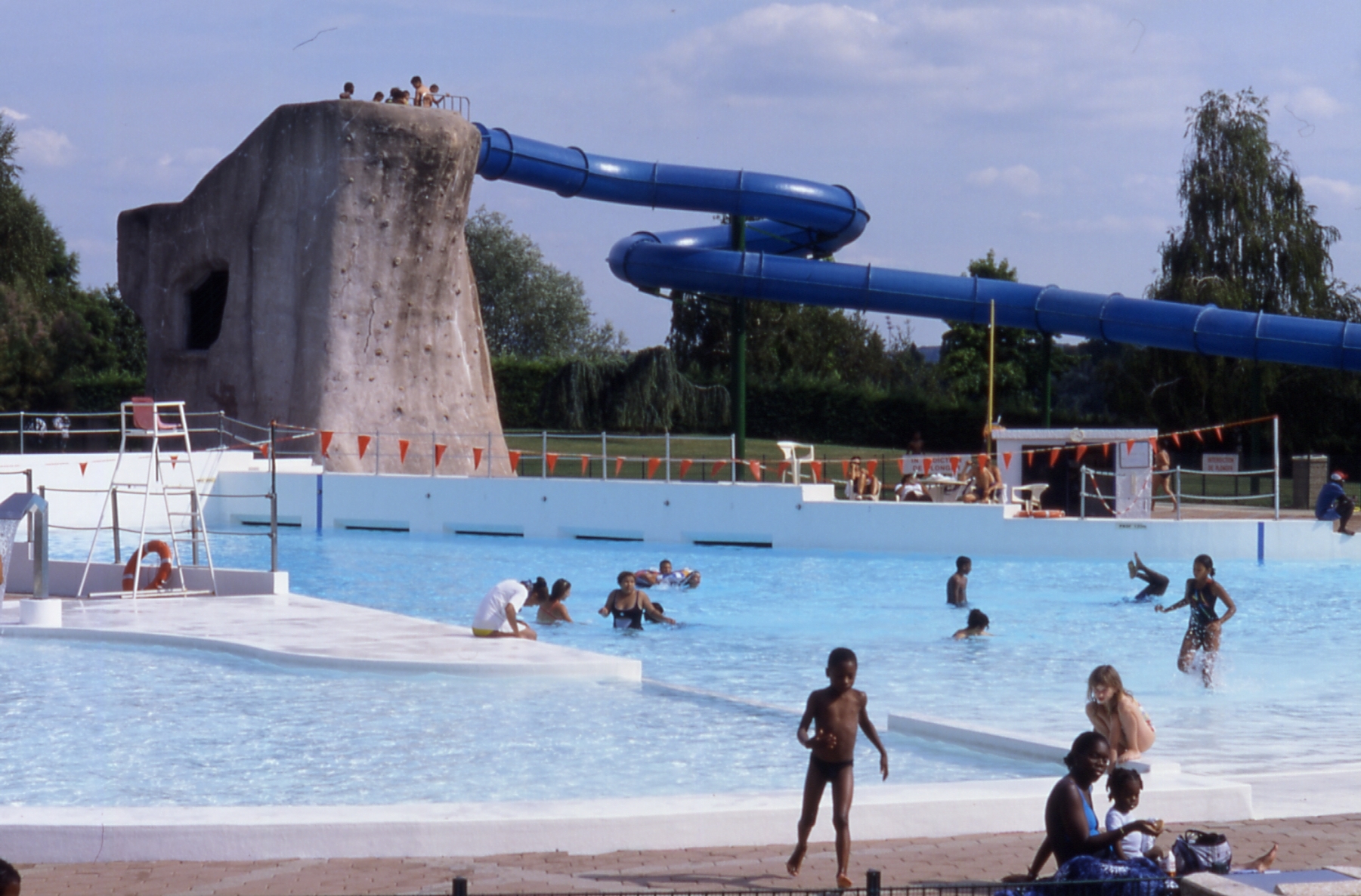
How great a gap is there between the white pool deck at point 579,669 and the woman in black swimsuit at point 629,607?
2.86 metres

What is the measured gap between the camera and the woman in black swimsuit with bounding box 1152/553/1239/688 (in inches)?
467

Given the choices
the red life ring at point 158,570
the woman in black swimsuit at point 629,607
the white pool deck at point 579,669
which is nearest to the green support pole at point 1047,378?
the white pool deck at point 579,669

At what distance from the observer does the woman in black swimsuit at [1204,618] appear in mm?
11867

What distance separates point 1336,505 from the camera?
21.9 m

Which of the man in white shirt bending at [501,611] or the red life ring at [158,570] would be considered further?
the red life ring at [158,570]

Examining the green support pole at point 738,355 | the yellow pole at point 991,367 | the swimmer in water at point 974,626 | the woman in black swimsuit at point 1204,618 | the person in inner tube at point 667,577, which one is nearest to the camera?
the woman in black swimsuit at point 1204,618

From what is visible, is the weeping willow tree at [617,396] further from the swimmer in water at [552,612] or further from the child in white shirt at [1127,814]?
the child in white shirt at [1127,814]

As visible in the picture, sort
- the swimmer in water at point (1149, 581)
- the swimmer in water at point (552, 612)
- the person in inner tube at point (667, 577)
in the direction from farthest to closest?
the person in inner tube at point (667, 577) → the swimmer in water at point (1149, 581) → the swimmer in water at point (552, 612)

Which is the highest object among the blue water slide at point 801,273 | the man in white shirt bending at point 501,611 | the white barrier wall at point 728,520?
the blue water slide at point 801,273

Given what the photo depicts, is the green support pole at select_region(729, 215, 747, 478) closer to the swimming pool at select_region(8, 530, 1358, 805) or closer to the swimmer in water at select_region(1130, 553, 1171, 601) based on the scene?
the swimming pool at select_region(8, 530, 1358, 805)

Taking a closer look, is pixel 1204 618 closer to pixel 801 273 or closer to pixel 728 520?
pixel 728 520

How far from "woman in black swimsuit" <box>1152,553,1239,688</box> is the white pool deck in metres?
3.84

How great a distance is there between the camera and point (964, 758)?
867 centimetres

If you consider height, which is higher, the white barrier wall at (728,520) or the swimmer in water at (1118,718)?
the white barrier wall at (728,520)
